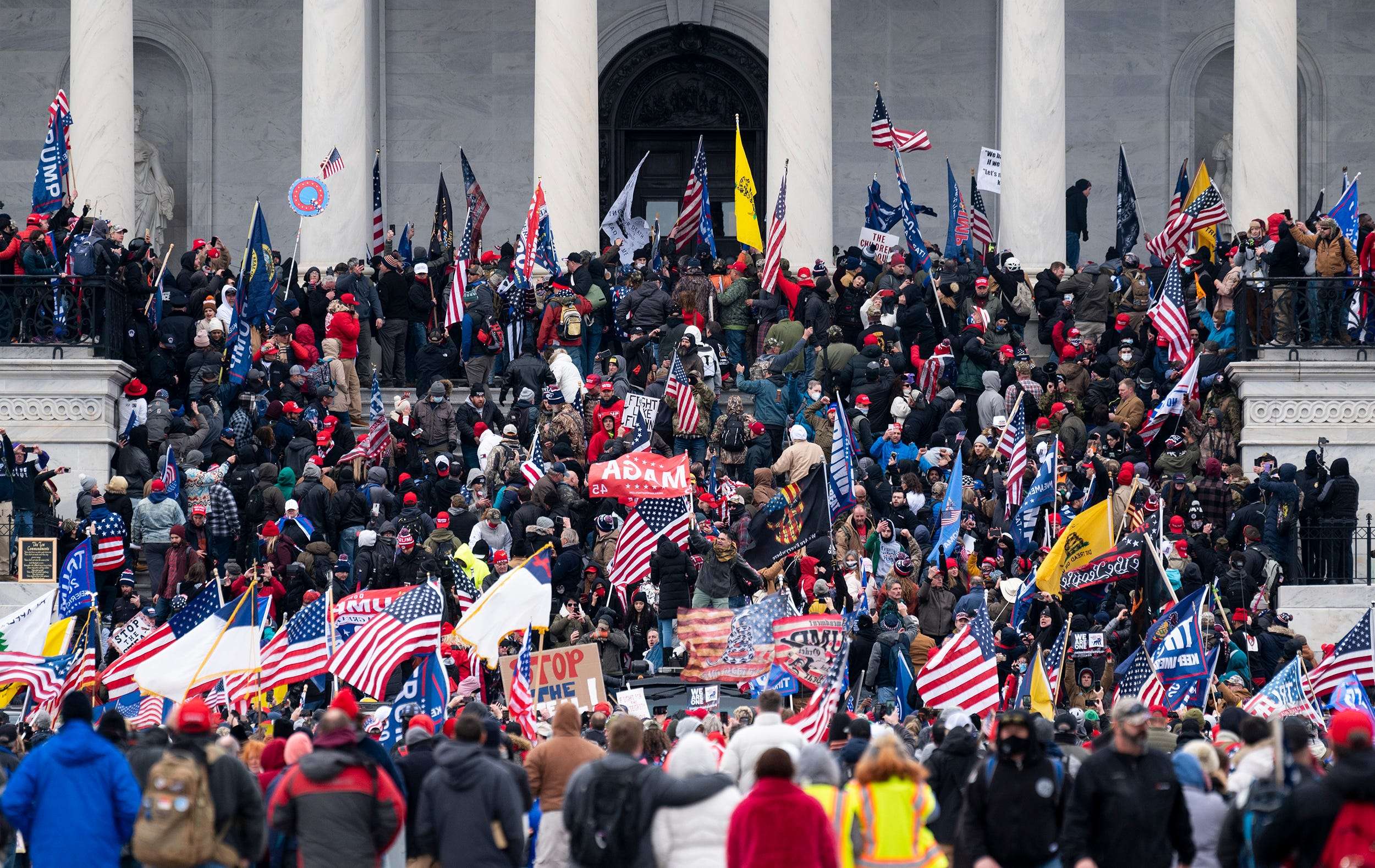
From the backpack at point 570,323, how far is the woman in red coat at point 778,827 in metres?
20.8

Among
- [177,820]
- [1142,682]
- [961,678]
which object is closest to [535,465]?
[1142,682]

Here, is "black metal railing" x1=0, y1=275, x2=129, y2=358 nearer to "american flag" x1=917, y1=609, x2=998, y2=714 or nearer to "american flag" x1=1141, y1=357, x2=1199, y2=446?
"american flag" x1=1141, y1=357, x2=1199, y2=446

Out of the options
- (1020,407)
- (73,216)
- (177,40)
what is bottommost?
(1020,407)

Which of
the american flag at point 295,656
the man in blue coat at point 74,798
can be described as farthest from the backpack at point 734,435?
the man in blue coat at point 74,798

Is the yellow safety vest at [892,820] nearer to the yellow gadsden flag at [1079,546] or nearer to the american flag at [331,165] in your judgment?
the yellow gadsden flag at [1079,546]

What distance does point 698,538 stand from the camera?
1166 inches

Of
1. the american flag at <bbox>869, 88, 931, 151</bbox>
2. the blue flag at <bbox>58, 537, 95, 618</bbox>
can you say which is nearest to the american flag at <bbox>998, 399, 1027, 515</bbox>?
the american flag at <bbox>869, 88, 931, 151</bbox>

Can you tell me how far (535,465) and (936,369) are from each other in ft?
20.3

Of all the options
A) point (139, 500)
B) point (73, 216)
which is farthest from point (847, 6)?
point (139, 500)

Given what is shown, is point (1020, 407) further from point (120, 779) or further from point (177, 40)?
point (177, 40)

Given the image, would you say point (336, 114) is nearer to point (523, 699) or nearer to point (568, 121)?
point (568, 121)

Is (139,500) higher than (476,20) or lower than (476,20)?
lower

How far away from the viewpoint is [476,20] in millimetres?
48562

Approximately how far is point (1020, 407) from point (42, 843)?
17.4 metres
